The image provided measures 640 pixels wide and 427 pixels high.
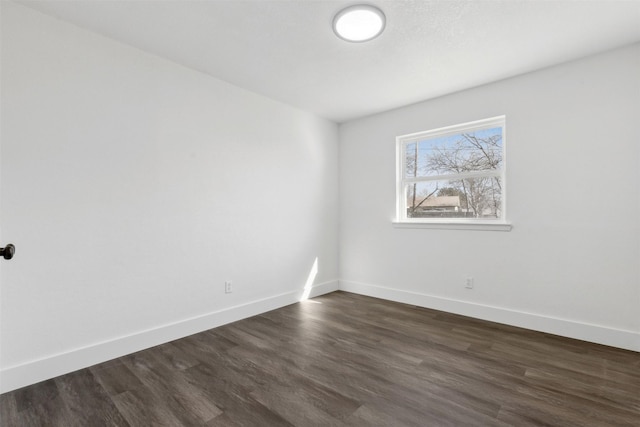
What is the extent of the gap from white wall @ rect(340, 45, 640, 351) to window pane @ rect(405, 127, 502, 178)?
20cm

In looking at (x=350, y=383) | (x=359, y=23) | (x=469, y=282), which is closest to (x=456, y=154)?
(x=469, y=282)

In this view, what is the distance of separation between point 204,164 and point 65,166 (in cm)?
103

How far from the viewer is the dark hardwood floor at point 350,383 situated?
5.29ft

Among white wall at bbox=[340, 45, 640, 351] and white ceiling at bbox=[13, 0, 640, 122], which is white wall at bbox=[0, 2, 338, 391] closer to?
white ceiling at bbox=[13, 0, 640, 122]

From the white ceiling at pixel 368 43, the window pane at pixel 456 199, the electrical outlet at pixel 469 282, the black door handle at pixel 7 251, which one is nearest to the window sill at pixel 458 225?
the window pane at pixel 456 199

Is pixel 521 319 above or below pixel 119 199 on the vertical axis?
below

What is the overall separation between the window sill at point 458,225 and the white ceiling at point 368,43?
146 cm

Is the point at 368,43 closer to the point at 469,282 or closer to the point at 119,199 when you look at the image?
the point at 119,199

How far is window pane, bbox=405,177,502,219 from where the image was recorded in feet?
10.4

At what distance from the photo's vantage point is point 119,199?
2.32m

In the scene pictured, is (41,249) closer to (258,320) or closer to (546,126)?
(258,320)

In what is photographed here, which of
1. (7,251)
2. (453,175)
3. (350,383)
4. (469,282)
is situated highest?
(453,175)

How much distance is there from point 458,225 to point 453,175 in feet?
1.97

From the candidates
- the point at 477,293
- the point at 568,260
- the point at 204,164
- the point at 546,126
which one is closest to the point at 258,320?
the point at 204,164
